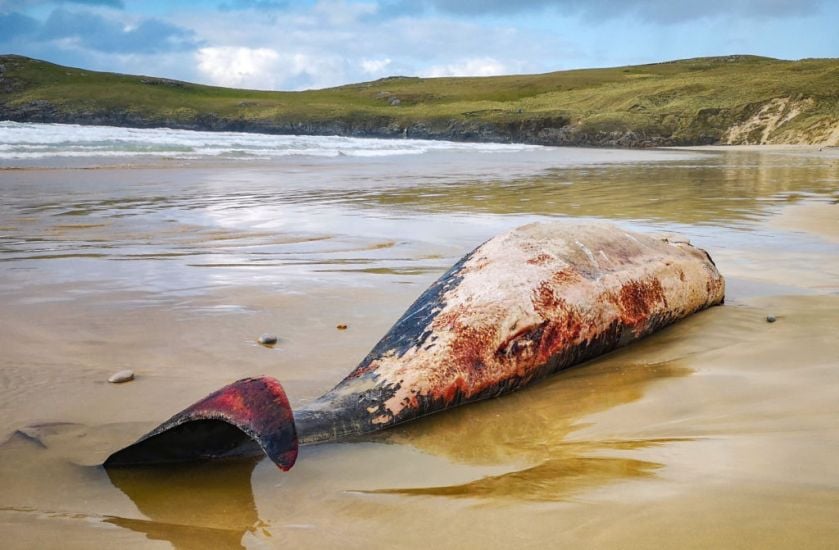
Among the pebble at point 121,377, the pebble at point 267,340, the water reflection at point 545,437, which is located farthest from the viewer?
the pebble at point 267,340

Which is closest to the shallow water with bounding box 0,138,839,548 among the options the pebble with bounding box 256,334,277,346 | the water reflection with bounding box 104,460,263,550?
the water reflection with bounding box 104,460,263,550

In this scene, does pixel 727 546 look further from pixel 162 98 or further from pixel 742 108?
pixel 162 98

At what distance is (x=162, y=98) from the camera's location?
257 feet

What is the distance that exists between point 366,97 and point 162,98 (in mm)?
23839

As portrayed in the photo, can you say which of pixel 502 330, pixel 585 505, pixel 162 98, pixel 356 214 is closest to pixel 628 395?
pixel 502 330

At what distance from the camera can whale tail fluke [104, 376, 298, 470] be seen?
194cm

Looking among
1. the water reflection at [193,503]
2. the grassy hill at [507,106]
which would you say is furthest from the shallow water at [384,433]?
the grassy hill at [507,106]

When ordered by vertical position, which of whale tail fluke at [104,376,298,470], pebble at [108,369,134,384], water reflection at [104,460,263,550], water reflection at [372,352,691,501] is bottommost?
water reflection at [372,352,691,501]

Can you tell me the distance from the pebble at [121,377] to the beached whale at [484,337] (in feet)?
Result: 2.97

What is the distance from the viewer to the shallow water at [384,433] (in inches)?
72.1

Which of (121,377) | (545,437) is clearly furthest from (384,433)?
(121,377)

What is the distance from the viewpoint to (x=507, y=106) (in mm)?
65188

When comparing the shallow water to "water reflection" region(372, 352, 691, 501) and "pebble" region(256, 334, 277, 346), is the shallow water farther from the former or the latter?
"pebble" region(256, 334, 277, 346)

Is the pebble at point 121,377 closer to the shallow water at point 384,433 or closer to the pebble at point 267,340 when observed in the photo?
the shallow water at point 384,433
